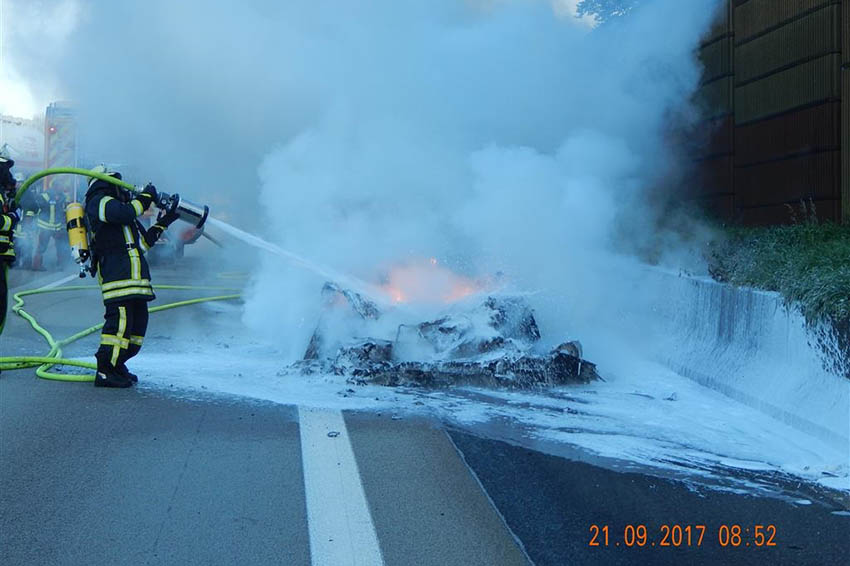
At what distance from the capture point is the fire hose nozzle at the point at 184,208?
7000 mm

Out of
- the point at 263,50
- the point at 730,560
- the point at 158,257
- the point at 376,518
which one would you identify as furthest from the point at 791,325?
the point at 158,257

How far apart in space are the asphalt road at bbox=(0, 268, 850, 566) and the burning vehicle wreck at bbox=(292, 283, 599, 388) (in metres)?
1.17

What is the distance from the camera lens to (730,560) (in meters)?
3.53

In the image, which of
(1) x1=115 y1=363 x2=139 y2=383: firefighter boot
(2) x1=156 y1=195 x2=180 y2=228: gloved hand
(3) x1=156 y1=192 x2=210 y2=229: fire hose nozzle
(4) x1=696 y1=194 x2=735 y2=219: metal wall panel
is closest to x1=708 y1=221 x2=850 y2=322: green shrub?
(4) x1=696 y1=194 x2=735 y2=219: metal wall panel

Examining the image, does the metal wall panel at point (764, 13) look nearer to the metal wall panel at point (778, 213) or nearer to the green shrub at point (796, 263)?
the metal wall panel at point (778, 213)

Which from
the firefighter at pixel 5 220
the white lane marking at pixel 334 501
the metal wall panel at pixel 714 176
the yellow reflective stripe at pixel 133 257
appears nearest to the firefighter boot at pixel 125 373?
the yellow reflective stripe at pixel 133 257

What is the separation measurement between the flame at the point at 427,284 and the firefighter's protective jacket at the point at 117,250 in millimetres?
2192

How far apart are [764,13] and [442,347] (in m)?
4.82

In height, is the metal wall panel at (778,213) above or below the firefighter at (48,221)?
below

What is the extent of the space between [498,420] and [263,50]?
5378 mm

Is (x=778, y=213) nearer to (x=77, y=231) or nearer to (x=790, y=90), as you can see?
(x=790, y=90)

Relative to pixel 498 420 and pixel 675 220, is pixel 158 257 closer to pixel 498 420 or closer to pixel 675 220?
pixel 675 220

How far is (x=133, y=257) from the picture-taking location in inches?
265
